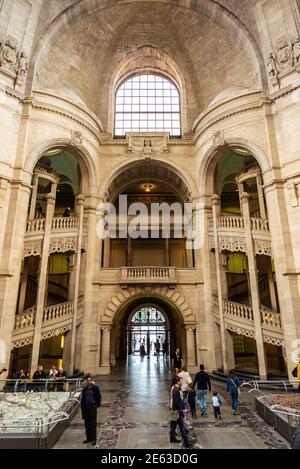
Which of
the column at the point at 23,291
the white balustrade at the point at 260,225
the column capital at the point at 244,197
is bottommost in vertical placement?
the column at the point at 23,291

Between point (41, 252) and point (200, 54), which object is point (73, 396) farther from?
point (200, 54)

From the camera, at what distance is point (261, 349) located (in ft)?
40.1

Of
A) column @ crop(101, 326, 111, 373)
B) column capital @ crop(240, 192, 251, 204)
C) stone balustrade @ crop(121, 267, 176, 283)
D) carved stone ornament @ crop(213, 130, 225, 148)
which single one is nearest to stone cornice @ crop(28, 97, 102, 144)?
carved stone ornament @ crop(213, 130, 225, 148)

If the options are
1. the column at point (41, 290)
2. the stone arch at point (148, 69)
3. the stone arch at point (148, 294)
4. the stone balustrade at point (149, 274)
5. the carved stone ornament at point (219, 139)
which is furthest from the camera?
the stone arch at point (148, 69)

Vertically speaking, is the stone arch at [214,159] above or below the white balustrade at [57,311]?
above

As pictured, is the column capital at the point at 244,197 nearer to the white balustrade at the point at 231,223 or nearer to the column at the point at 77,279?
the white balustrade at the point at 231,223

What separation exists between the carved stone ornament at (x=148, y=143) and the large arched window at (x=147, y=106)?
232 centimetres

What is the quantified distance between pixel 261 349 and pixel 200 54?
17.5 m

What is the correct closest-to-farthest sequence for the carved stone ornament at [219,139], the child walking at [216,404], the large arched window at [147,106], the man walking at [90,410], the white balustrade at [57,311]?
1. the man walking at [90,410]
2. the child walking at [216,404]
3. the white balustrade at [57,311]
4. the carved stone ornament at [219,139]
5. the large arched window at [147,106]

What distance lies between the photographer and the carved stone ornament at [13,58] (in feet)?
44.4

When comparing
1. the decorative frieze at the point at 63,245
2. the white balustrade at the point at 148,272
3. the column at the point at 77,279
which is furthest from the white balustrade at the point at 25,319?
the white balustrade at the point at 148,272

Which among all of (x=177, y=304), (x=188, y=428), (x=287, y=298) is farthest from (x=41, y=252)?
(x=287, y=298)

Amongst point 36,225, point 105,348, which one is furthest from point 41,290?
point 105,348

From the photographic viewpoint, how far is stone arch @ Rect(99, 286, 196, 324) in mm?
15062
